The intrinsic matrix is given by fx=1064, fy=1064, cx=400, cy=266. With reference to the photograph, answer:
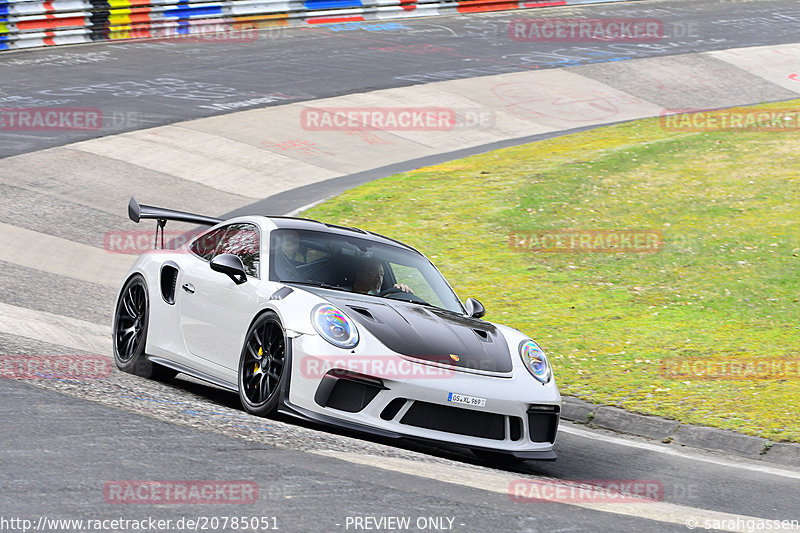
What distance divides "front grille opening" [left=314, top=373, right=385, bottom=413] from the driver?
122 cm

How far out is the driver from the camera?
759 cm

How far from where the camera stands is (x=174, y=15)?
28.8m

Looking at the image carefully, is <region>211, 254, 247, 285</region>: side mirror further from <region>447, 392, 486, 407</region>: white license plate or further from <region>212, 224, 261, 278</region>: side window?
<region>447, 392, 486, 407</region>: white license plate

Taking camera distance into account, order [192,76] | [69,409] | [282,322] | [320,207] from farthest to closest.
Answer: [192,76]
[320,207]
[282,322]
[69,409]

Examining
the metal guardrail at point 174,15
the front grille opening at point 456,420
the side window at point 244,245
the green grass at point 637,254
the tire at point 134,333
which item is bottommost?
the green grass at point 637,254

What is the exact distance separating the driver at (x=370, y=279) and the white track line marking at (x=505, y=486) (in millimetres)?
1869

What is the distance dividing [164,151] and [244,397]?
474 inches

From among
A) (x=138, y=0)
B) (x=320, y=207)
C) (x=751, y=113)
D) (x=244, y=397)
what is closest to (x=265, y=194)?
(x=320, y=207)

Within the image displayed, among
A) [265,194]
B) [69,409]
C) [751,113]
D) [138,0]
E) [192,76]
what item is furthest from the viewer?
[138,0]

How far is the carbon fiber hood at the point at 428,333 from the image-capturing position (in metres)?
6.67

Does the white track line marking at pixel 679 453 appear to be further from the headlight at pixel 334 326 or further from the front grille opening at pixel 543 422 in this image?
the headlight at pixel 334 326

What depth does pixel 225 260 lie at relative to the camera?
24.0 ft

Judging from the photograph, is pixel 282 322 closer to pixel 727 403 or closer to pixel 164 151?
pixel 727 403

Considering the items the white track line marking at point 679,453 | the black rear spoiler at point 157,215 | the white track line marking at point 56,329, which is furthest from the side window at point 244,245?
the white track line marking at point 679,453
